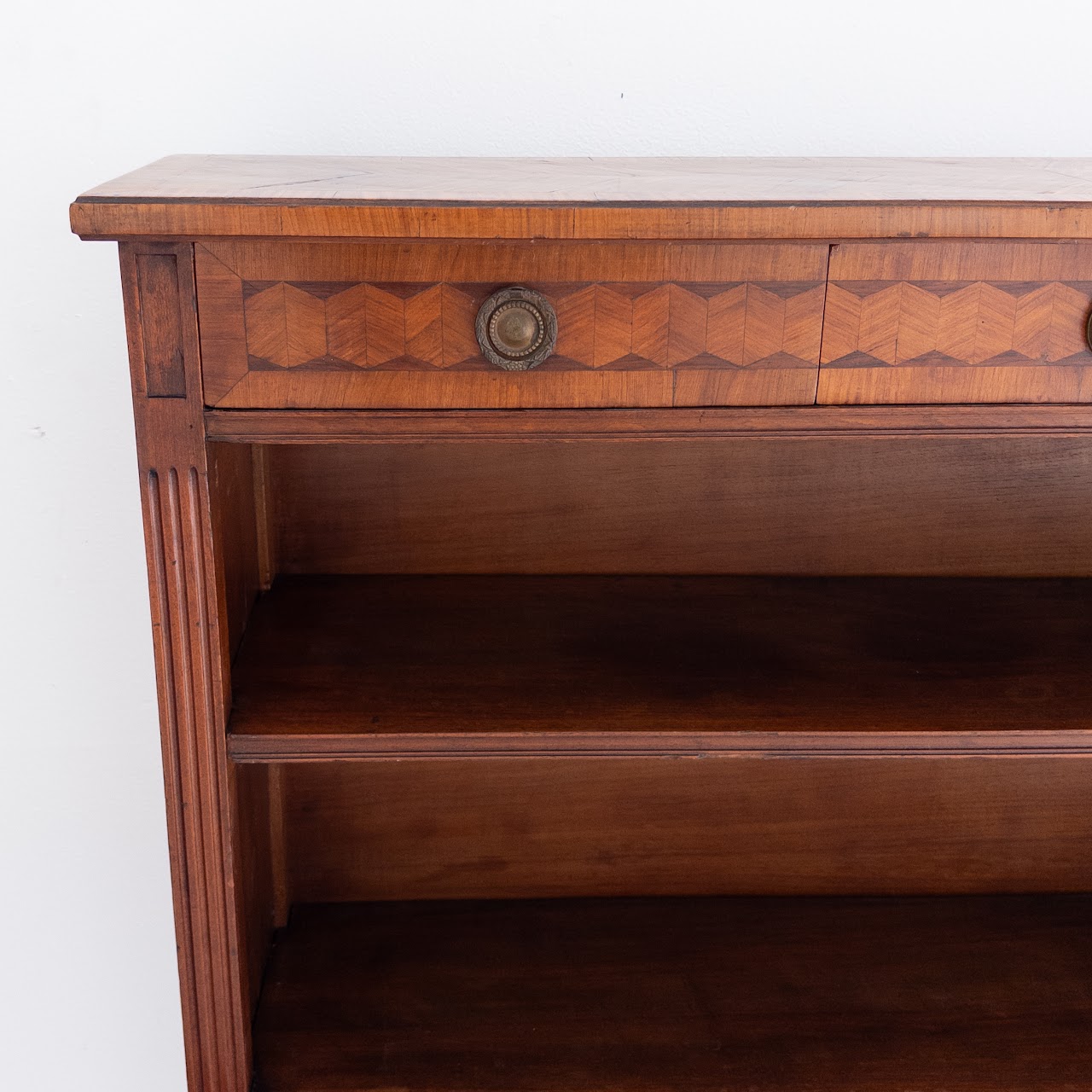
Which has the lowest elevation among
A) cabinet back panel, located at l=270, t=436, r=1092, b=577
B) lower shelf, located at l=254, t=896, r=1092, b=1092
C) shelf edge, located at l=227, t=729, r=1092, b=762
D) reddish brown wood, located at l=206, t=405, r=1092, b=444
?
lower shelf, located at l=254, t=896, r=1092, b=1092

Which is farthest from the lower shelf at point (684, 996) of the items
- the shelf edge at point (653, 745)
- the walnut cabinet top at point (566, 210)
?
the walnut cabinet top at point (566, 210)

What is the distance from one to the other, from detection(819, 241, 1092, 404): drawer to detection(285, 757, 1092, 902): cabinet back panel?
514 mm

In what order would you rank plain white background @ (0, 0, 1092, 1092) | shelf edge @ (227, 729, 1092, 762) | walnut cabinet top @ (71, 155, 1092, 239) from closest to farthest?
walnut cabinet top @ (71, 155, 1092, 239) < shelf edge @ (227, 729, 1092, 762) < plain white background @ (0, 0, 1092, 1092)

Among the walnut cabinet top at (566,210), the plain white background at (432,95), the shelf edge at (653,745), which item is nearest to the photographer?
the walnut cabinet top at (566,210)

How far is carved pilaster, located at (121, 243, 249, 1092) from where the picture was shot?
2.22ft

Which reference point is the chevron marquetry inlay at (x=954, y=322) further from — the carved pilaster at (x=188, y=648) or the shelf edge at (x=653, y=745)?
the carved pilaster at (x=188, y=648)

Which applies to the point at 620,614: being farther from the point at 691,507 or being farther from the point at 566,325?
the point at 566,325

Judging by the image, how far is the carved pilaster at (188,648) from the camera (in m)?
0.68

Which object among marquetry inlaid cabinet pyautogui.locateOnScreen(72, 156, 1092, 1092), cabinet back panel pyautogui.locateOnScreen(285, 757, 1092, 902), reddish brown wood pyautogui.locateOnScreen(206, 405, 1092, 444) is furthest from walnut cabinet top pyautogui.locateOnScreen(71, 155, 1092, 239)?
cabinet back panel pyautogui.locateOnScreen(285, 757, 1092, 902)

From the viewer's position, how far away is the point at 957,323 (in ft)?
2.32

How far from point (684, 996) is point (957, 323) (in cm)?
62

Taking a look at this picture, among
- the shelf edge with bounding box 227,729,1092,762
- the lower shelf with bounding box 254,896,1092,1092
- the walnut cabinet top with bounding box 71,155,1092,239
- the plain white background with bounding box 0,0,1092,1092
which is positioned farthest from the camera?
the plain white background with bounding box 0,0,1092,1092

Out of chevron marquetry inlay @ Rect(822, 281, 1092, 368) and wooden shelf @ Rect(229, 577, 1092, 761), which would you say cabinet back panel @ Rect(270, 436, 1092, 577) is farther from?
chevron marquetry inlay @ Rect(822, 281, 1092, 368)

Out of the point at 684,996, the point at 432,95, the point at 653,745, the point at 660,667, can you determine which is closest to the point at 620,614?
the point at 660,667
